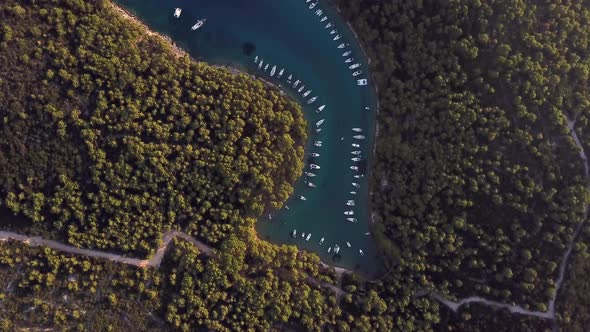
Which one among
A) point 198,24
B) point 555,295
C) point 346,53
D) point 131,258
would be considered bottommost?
point 131,258

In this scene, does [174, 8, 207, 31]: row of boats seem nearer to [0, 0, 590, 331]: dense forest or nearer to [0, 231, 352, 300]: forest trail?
[0, 0, 590, 331]: dense forest

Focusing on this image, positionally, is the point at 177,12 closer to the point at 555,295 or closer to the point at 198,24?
the point at 198,24

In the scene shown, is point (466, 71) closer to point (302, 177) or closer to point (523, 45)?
point (523, 45)

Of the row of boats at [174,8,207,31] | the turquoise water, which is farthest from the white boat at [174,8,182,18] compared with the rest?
A: the turquoise water

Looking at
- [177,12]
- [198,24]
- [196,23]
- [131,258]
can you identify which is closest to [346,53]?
[198,24]

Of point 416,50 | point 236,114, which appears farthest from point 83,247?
point 416,50

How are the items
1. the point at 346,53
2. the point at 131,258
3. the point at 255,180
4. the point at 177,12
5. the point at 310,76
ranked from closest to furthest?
the point at 131,258
the point at 255,180
the point at 346,53
the point at 177,12
the point at 310,76
